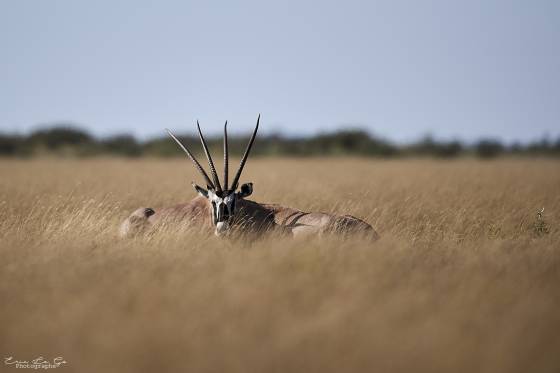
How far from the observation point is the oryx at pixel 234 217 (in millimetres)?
7477

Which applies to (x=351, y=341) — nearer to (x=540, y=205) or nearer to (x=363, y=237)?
(x=363, y=237)

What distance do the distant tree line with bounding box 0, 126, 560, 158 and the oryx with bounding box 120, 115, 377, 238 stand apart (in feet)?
131

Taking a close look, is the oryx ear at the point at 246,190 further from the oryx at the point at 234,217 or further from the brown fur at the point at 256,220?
the brown fur at the point at 256,220

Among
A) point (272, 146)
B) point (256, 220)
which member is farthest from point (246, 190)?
point (272, 146)

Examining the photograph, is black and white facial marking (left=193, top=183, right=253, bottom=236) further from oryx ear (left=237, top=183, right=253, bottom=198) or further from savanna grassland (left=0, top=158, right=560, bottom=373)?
savanna grassland (left=0, top=158, right=560, bottom=373)

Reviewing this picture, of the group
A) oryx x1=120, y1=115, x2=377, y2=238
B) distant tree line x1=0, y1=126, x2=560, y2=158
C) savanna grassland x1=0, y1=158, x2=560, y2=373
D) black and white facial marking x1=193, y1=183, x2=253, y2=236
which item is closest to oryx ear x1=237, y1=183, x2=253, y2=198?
oryx x1=120, y1=115, x2=377, y2=238

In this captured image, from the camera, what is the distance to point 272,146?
58281 millimetres

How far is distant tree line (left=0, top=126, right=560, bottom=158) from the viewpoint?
53.6 m

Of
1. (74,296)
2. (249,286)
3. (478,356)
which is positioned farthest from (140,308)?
(478,356)

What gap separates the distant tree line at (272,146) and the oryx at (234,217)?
131 feet

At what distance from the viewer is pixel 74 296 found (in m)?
4.51

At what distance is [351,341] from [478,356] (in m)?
0.86

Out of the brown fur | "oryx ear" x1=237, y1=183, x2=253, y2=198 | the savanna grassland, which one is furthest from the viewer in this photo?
"oryx ear" x1=237, y1=183, x2=253, y2=198

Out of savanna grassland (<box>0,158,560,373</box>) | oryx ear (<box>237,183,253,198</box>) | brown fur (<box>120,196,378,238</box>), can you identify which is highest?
oryx ear (<box>237,183,253,198</box>)
